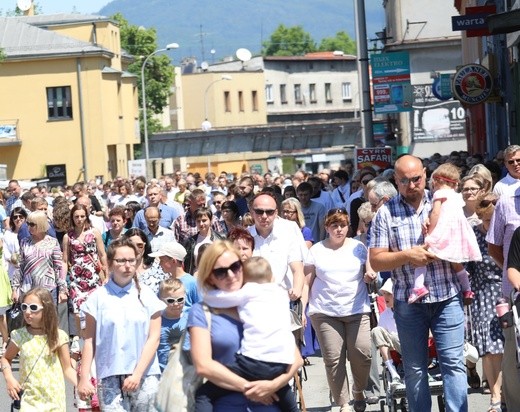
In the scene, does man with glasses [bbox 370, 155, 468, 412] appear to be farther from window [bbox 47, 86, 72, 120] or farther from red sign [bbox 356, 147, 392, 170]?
window [bbox 47, 86, 72, 120]

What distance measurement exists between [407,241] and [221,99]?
344ft

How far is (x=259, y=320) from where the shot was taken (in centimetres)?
746

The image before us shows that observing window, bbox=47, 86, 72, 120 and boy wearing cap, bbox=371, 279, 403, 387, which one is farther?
window, bbox=47, 86, 72, 120

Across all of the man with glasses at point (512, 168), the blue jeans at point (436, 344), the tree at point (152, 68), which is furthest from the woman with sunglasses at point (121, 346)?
the tree at point (152, 68)

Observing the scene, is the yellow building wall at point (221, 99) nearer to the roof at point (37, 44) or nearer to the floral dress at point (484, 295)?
the roof at point (37, 44)

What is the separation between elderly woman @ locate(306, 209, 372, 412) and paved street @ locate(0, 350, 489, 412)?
74 centimetres

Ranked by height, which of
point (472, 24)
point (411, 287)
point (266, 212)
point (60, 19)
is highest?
point (60, 19)

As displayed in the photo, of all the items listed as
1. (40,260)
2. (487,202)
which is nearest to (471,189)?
(487,202)

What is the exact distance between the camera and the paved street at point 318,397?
493 inches

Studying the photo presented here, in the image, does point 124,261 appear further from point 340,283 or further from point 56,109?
point 56,109

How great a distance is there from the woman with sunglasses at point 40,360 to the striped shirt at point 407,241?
7.22 feet

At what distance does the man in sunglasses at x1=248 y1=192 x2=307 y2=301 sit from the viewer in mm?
12383

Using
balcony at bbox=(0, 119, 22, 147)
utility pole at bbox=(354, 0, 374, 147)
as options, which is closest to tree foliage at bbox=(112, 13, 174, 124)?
balcony at bbox=(0, 119, 22, 147)

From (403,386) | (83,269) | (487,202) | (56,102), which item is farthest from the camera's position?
(56,102)
